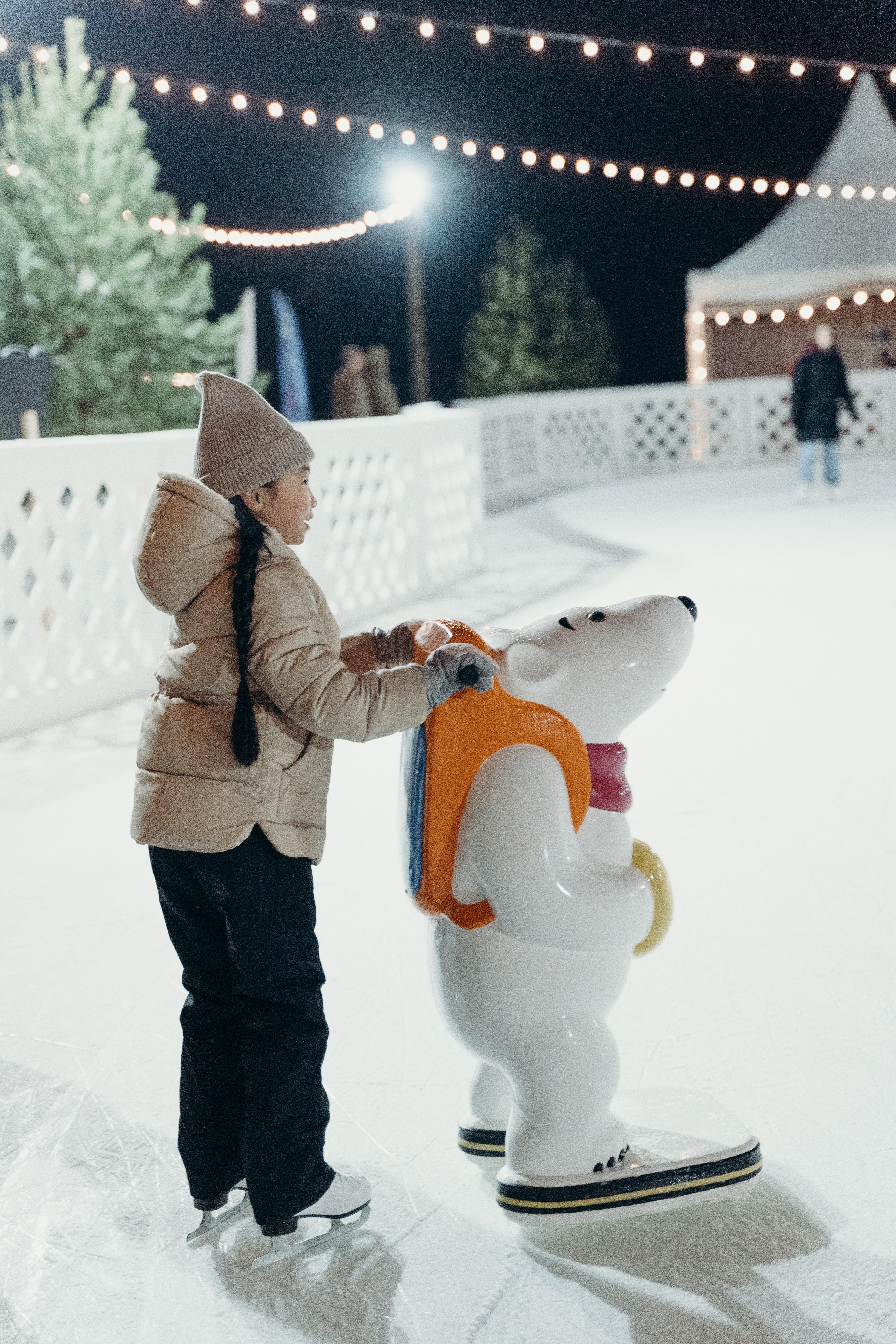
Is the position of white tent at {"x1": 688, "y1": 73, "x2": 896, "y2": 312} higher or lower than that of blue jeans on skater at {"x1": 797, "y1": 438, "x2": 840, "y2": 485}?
higher

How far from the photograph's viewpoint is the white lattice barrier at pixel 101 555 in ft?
14.2

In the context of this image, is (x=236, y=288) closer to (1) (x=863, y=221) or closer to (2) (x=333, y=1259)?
(1) (x=863, y=221)

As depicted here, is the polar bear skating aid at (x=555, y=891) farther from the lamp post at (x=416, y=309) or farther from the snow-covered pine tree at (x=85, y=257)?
the lamp post at (x=416, y=309)

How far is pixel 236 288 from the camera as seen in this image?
693 inches

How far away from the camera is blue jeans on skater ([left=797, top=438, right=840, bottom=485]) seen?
A: 8.95m

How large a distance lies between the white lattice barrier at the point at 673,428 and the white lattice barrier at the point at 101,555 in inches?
259

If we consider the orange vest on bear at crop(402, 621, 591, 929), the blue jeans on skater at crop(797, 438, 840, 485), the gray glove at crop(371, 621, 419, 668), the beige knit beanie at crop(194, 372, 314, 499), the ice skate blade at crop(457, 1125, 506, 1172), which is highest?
the beige knit beanie at crop(194, 372, 314, 499)

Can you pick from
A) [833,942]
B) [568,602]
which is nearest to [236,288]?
[568,602]

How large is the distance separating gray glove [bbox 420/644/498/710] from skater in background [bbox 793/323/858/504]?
309 inches

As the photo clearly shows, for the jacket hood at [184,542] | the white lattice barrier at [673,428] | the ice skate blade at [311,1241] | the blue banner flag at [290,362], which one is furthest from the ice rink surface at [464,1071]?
the blue banner flag at [290,362]

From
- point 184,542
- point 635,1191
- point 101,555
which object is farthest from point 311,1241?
point 101,555

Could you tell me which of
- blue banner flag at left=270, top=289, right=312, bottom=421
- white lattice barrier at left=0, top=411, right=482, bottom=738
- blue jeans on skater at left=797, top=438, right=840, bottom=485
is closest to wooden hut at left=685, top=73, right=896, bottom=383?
blue jeans on skater at left=797, top=438, right=840, bottom=485

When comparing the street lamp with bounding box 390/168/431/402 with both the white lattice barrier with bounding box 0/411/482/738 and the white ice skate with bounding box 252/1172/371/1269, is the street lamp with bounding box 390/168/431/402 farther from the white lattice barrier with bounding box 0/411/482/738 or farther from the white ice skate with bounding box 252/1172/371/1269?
the white ice skate with bounding box 252/1172/371/1269

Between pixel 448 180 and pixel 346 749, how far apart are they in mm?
15342
